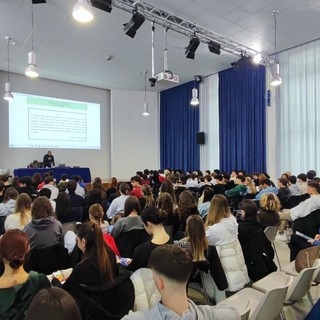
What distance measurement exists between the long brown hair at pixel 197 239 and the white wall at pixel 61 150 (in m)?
9.23

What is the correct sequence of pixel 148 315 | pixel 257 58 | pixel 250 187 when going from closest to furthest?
pixel 148 315 → pixel 250 187 → pixel 257 58

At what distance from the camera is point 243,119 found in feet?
32.2

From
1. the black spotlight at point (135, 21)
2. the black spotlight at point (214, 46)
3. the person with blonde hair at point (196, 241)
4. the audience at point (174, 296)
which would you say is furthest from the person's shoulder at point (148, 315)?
the black spotlight at point (214, 46)

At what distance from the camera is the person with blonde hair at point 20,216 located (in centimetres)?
313

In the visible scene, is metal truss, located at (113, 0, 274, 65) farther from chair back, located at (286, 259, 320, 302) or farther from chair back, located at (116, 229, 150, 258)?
chair back, located at (286, 259, 320, 302)

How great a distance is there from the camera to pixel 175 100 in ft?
40.8

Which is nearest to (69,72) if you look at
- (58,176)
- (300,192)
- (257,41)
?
(58,176)

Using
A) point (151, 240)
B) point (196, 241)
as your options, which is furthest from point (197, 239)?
point (151, 240)

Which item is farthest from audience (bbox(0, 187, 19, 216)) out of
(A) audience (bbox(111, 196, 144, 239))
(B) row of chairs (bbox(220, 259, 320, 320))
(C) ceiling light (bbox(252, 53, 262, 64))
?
(C) ceiling light (bbox(252, 53, 262, 64))

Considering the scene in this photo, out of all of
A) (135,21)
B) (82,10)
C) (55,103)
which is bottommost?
(82,10)

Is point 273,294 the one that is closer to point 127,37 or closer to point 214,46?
point 214,46

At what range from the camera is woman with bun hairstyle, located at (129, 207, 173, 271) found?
2.13 meters

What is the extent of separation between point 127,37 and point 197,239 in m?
6.46

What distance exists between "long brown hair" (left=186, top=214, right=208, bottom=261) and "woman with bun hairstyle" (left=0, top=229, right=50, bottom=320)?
1109 millimetres
